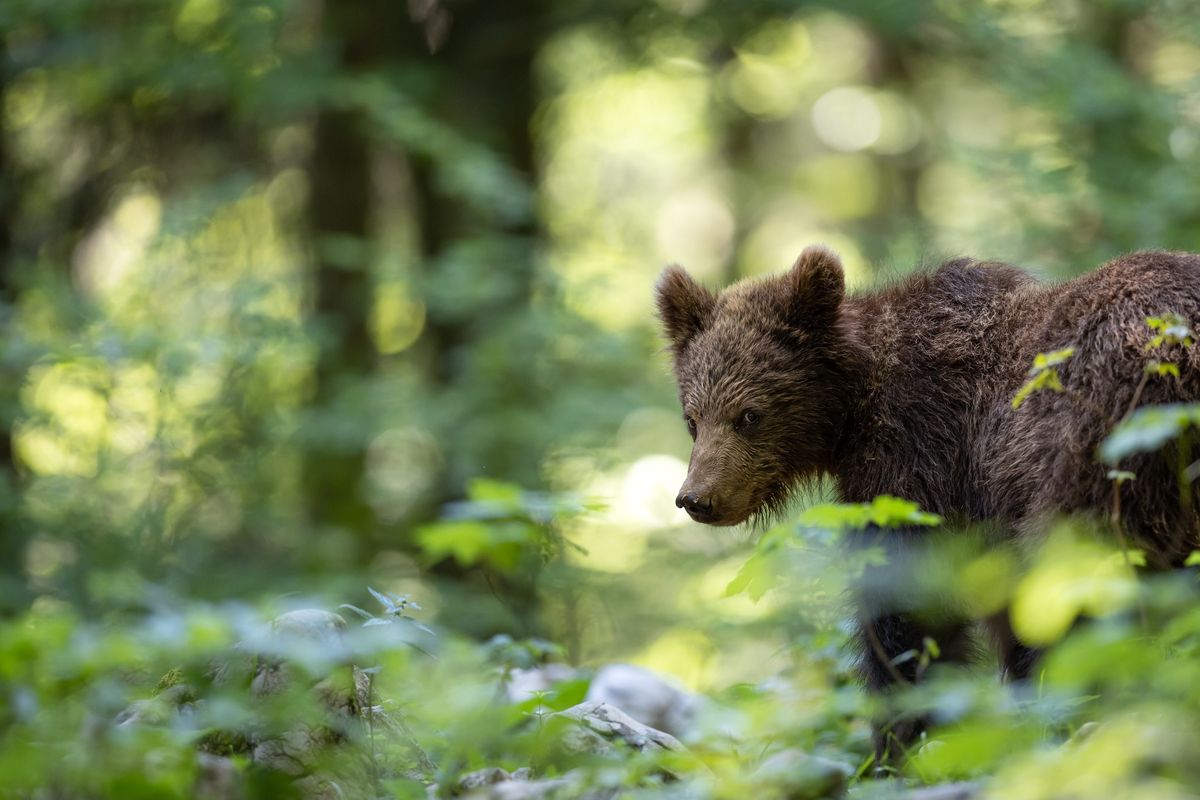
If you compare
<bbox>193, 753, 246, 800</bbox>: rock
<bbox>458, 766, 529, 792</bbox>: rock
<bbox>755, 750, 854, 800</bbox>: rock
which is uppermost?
<bbox>193, 753, 246, 800</bbox>: rock

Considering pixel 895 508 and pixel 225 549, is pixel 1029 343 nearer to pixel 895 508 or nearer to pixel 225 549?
pixel 895 508

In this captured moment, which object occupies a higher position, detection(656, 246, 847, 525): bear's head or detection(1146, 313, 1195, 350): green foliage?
detection(1146, 313, 1195, 350): green foliage

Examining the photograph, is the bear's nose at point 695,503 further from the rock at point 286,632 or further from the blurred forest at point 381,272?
the rock at point 286,632

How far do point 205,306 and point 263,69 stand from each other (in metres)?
2.20

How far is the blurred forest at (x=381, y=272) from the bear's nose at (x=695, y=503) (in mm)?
1347

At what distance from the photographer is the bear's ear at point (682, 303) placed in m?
5.62

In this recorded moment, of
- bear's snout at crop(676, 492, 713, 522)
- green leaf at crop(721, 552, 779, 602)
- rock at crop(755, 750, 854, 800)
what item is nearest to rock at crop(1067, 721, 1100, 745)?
rock at crop(755, 750, 854, 800)

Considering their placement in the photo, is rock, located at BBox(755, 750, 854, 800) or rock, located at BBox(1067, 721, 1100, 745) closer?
rock, located at BBox(755, 750, 854, 800)

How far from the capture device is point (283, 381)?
11250 mm

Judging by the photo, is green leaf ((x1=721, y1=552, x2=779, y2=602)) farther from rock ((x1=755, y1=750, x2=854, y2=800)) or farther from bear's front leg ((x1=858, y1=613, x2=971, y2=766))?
bear's front leg ((x1=858, y1=613, x2=971, y2=766))

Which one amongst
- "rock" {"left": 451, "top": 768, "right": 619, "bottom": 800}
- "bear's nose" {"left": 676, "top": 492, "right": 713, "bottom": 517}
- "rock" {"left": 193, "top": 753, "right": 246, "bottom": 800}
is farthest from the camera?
"bear's nose" {"left": 676, "top": 492, "right": 713, "bottom": 517}

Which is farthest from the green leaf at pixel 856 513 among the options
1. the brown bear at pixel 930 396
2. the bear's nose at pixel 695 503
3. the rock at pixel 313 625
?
the bear's nose at pixel 695 503

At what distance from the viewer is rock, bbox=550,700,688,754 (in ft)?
12.7

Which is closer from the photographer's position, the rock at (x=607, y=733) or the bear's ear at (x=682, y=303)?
the rock at (x=607, y=733)
